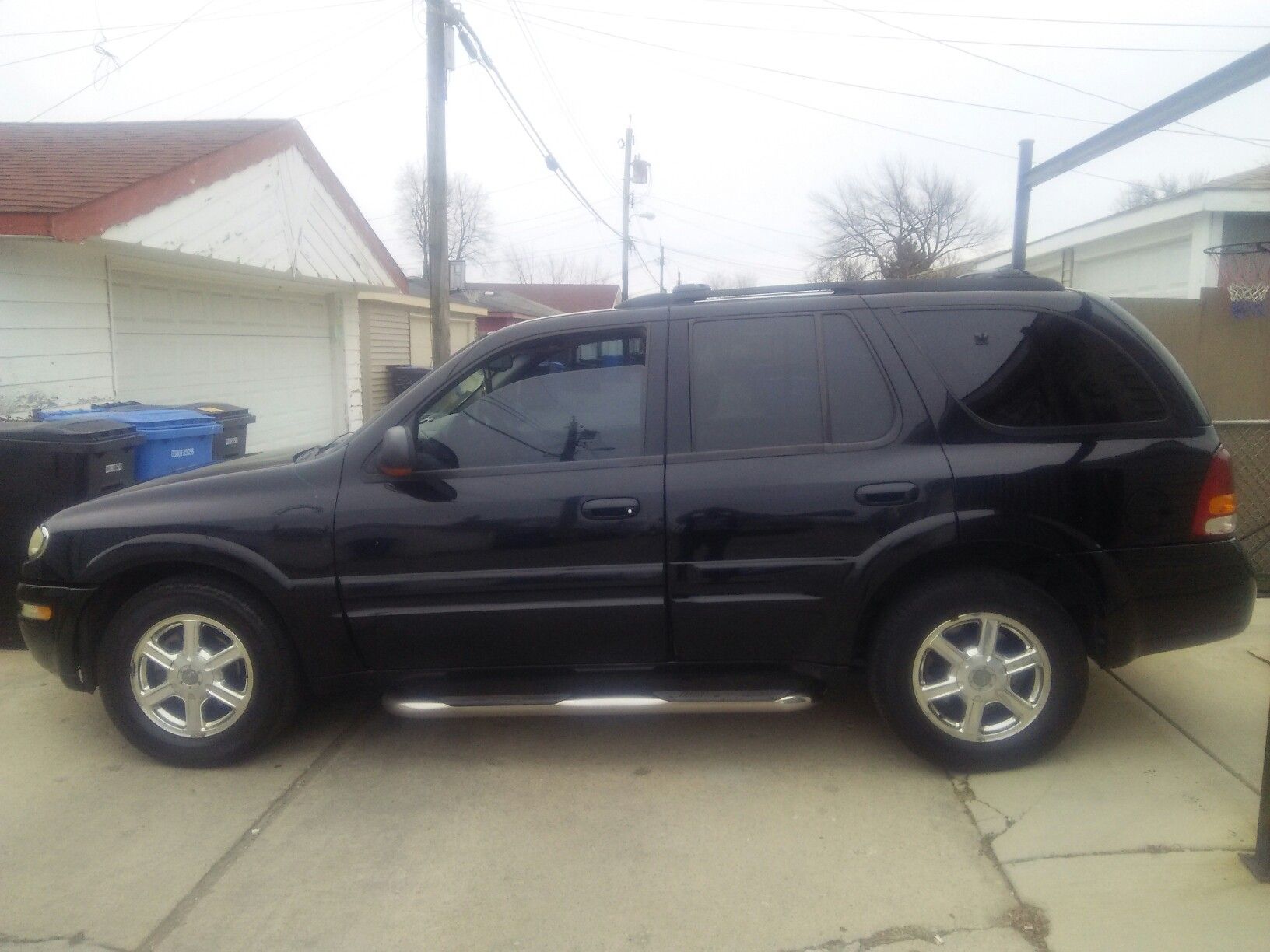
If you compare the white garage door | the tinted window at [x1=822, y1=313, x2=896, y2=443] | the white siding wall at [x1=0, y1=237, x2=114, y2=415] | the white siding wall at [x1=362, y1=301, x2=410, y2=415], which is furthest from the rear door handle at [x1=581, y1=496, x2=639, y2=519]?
the white siding wall at [x1=362, y1=301, x2=410, y2=415]

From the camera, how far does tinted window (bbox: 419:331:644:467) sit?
373 cm

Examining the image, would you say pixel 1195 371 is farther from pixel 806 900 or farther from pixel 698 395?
pixel 806 900

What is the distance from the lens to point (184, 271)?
9.18m

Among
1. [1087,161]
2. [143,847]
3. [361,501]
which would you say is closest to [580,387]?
[361,501]

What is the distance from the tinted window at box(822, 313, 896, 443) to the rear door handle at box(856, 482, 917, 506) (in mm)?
196

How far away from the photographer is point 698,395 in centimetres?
374

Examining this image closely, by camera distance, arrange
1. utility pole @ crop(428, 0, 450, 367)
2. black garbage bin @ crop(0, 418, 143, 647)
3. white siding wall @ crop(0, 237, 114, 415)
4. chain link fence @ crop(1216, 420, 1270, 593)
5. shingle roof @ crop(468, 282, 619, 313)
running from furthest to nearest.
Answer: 1. shingle roof @ crop(468, 282, 619, 313)
2. utility pole @ crop(428, 0, 450, 367)
3. white siding wall @ crop(0, 237, 114, 415)
4. chain link fence @ crop(1216, 420, 1270, 593)
5. black garbage bin @ crop(0, 418, 143, 647)

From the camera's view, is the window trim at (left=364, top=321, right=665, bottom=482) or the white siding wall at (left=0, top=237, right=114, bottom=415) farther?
the white siding wall at (left=0, top=237, right=114, bottom=415)

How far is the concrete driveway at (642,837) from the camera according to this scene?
2828mm

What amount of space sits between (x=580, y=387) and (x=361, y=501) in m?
0.97

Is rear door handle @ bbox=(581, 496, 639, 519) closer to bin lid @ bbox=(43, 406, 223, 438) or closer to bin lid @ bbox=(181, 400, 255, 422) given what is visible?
bin lid @ bbox=(43, 406, 223, 438)

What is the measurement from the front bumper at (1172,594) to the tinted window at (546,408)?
1882 mm

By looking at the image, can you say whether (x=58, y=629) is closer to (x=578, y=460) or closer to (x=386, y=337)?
(x=578, y=460)

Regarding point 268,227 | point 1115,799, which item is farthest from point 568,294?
point 1115,799
